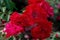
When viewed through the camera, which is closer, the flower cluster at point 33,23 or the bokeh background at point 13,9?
the flower cluster at point 33,23

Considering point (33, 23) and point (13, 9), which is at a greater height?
point (33, 23)

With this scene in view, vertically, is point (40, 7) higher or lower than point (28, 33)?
higher

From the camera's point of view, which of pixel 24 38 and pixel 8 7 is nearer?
pixel 24 38

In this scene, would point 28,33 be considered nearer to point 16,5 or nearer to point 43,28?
point 43,28

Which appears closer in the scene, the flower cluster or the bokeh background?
the flower cluster

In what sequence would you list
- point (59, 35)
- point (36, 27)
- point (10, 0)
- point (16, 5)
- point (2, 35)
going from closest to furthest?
point (36, 27) → point (59, 35) → point (2, 35) → point (10, 0) → point (16, 5)

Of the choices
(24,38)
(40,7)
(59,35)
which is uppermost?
(40,7)

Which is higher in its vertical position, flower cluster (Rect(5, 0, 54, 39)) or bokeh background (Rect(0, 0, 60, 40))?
flower cluster (Rect(5, 0, 54, 39))

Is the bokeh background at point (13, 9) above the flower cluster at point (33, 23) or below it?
below

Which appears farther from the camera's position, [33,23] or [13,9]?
[13,9]

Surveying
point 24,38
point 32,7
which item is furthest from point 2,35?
point 32,7

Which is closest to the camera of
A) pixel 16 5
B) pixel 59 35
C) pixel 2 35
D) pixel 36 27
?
pixel 36 27
